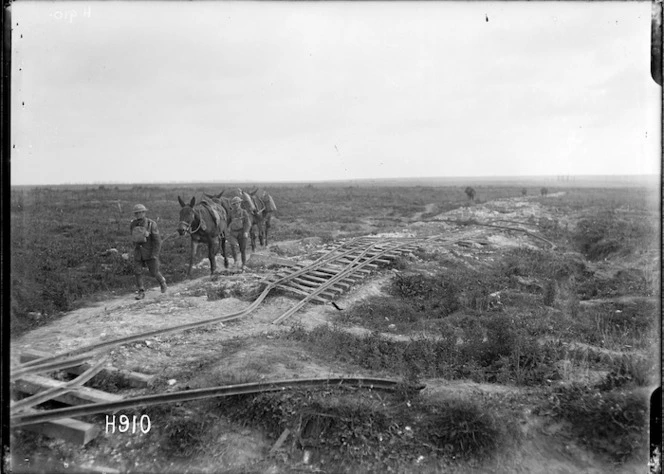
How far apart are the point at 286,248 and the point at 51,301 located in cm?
626

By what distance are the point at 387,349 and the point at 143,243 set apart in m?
4.79

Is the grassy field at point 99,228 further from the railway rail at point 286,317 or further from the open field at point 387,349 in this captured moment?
the railway rail at point 286,317

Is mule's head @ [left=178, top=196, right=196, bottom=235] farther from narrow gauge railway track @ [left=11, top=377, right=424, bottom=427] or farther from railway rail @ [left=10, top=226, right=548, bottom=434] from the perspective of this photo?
narrow gauge railway track @ [left=11, top=377, right=424, bottom=427]

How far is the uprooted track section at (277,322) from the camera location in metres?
4.38

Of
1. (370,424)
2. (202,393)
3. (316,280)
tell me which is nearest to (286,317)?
(316,280)

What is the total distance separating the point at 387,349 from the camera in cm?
605

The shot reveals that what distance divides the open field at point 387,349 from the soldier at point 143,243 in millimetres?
518

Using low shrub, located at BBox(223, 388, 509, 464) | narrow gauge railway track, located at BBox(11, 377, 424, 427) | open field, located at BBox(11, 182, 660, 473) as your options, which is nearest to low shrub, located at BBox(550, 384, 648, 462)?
open field, located at BBox(11, 182, 660, 473)

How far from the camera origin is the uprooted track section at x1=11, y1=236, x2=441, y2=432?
4379mm

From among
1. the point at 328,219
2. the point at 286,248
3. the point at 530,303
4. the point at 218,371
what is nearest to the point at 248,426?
the point at 218,371

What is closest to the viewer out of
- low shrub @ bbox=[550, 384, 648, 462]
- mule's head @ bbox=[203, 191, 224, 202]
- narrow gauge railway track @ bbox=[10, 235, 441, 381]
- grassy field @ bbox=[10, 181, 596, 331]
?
low shrub @ bbox=[550, 384, 648, 462]

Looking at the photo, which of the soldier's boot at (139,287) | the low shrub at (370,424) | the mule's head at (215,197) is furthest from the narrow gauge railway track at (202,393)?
the mule's head at (215,197)

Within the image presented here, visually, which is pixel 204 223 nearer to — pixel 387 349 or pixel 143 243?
pixel 143 243

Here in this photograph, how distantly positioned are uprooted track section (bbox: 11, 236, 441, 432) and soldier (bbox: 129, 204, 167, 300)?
193 cm
